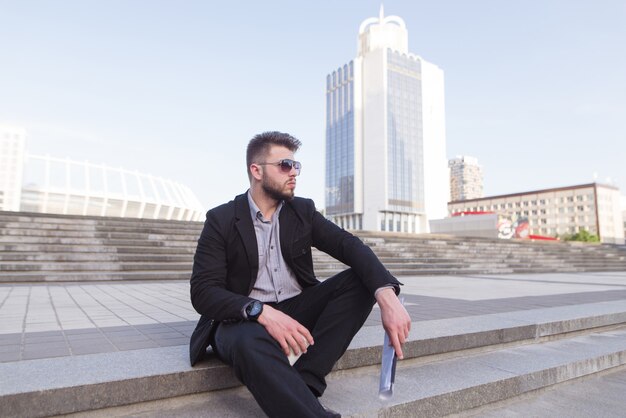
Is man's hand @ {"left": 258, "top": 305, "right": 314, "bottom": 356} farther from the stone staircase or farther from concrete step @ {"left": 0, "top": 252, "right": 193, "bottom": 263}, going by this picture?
concrete step @ {"left": 0, "top": 252, "right": 193, "bottom": 263}

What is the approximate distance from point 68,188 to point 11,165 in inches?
232

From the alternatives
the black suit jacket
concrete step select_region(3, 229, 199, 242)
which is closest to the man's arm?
the black suit jacket

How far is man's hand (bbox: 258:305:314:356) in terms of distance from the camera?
1.75 meters

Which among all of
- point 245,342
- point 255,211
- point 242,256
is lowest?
point 245,342

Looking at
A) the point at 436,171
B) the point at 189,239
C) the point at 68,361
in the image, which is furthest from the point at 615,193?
the point at 68,361

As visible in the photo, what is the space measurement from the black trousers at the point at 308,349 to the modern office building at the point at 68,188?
32631 mm

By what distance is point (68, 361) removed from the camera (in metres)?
2.18

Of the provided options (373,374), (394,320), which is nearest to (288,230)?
(394,320)

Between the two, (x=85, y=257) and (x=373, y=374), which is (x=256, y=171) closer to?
(x=373, y=374)

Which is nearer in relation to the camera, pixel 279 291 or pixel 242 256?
pixel 242 256

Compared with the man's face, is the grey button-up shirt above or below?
below

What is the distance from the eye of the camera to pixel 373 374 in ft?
8.61

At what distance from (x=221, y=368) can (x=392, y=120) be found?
296 feet

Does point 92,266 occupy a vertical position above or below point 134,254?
below
